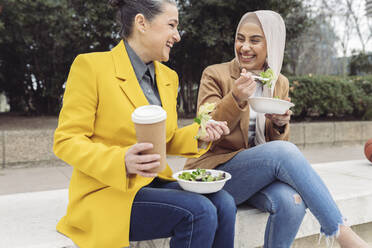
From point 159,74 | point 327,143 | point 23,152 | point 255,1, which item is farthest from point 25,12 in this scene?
point 327,143

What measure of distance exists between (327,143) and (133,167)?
657 centimetres

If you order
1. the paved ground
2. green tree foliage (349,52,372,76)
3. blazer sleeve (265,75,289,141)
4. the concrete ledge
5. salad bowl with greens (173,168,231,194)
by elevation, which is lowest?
the paved ground

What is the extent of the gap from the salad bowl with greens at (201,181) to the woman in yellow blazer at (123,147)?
0.14 feet

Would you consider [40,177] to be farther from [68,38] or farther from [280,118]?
[280,118]

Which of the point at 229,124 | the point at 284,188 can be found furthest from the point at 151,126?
the point at 284,188

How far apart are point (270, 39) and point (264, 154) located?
0.79 meters

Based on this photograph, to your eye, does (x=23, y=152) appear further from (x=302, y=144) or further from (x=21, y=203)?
(x=302, y=144)

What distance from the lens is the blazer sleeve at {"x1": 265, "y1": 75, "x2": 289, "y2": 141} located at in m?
2.31

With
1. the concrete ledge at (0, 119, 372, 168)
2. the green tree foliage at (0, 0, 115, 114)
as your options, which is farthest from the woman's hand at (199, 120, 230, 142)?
the green tree foliage at (0, 0, 115, 114)

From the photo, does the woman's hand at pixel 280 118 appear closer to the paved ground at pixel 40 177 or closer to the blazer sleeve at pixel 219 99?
the blazer sleeve at pixel 219 99

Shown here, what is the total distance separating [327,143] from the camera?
713 centimetres

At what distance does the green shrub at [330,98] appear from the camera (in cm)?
707

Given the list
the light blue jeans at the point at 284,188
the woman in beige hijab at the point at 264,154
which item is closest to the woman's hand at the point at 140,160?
the woman in beige hijab at the point at 264,154

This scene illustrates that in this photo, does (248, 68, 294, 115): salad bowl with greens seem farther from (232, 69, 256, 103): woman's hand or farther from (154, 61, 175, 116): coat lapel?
(154, 61, 175, 116): coat lapel
